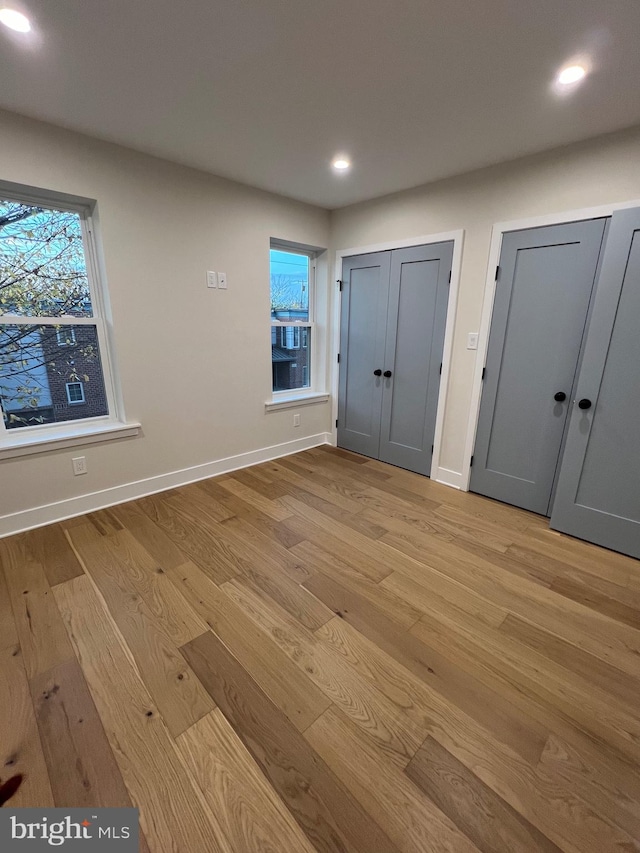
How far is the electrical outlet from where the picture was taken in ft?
8.14

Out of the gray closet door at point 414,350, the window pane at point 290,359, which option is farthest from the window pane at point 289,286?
the gray closet door at point 414,350

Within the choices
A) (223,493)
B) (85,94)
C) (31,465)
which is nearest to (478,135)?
(85,94)

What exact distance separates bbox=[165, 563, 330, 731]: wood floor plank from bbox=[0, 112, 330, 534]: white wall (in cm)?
123

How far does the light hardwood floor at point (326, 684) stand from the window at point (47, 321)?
0.81 meters

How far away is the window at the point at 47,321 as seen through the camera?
2.20m

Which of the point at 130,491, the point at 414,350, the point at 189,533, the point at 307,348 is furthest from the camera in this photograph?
the point at 307,348

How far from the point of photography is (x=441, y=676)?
1.43 metres

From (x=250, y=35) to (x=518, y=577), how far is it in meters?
2.86

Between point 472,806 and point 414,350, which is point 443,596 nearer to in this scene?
point 472,806

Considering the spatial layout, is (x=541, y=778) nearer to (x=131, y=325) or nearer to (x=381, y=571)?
(x=381, y=571)

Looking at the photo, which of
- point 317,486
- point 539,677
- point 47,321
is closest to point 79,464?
point 47,321

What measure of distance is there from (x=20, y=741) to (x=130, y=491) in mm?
1764

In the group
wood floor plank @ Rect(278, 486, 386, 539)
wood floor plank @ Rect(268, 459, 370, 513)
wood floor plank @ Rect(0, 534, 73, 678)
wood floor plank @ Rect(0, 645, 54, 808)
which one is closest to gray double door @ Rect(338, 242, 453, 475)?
wood floor plank @ Rect(268, 459, 370, 513)

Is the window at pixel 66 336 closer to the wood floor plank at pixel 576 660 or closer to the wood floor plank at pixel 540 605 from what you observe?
the wood floor plank at pixel 540 605
